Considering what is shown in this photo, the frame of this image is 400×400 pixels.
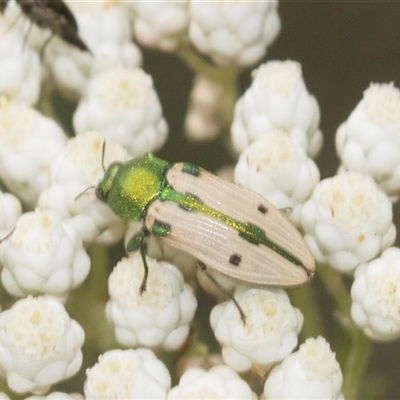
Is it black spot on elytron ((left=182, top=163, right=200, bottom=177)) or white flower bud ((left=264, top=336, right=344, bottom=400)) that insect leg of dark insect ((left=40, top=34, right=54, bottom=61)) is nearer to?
black spot on elytron ((left=182, top=163, right=200, bottom=177))

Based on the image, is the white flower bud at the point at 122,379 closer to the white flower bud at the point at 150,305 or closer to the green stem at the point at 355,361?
the white flower bud at the point at 150,305

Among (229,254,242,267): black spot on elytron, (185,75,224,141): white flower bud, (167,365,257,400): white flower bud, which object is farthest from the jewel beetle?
(185,75,224,141): white flower bud

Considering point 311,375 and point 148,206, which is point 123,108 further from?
point 311,375

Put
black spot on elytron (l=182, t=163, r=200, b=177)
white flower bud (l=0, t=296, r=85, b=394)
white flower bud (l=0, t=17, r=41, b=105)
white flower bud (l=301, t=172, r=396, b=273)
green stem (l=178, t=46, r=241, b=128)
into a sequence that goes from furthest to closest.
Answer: green stem (l=178, t=46, r=241, b=128), white flower bud (l=0, t=17, r=41, b=105), black spot on elytron (l=182, t=163, r=200, b=177), white flower bud (l=301, t=172, r=396, b=273), white flower bud (l=0, t=296, r=85, b=394)

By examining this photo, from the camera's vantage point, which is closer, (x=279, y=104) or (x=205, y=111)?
(x=279, y=104)

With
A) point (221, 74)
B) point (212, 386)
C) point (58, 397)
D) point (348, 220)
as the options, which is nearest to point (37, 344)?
point (58, 397)
